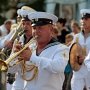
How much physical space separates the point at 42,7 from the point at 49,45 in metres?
30.2

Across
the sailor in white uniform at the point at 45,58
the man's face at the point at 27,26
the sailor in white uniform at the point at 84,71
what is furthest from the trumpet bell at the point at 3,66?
the man's face at the point at 27,26

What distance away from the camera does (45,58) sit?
848cm

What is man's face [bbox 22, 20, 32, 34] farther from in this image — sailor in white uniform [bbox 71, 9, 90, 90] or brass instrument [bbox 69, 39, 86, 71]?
brass instrument [bbox 69, 39, 86, 71]

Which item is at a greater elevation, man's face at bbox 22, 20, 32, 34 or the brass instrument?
man's face at bbox 22, 20, 32, 34

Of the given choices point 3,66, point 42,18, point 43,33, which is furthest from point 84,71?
point 3,66

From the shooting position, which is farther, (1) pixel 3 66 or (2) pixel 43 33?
(1) pixel 3 66

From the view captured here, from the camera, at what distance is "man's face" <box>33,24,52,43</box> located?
857 centimetres

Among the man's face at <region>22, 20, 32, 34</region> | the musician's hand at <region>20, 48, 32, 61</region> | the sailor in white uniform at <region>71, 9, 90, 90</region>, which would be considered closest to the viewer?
the musician's hand at <region>20, 48, 32, 61</region>

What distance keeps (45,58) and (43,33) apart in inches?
13.9

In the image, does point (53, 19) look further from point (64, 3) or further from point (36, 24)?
point (64, 3)

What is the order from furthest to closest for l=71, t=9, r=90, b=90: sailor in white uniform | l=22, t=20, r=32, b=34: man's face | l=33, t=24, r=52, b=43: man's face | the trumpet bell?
l=22, t=20, r=32, b=34: man's face < l=71, t=9, r=90, b=90: sailor in white uniform < the trumpet bell < l=33, t=24, r=52, b=43: man's face

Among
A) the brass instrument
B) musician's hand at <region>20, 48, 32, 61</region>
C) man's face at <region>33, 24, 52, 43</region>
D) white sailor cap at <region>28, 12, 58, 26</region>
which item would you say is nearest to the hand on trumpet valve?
musician's hand at <region>20, 48, 32, 61</region>

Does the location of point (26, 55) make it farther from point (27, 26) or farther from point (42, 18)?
point (27, 26)

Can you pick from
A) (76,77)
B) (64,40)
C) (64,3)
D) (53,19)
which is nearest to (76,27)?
(64,40)
